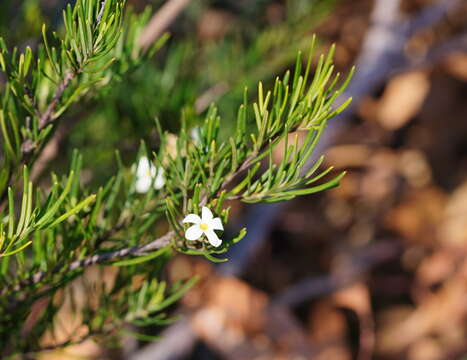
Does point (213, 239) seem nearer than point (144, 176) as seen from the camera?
Yes

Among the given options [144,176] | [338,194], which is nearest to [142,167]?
[144,176]

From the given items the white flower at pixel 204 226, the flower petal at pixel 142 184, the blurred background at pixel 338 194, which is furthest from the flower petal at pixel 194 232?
the blurred background at pixel 338 194

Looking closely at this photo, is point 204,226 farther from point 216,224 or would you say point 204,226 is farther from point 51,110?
point 51,110

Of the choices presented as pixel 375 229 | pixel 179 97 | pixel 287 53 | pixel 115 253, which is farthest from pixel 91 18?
pixel 375 229

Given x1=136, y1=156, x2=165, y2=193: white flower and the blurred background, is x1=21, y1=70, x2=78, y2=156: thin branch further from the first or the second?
the blurred background

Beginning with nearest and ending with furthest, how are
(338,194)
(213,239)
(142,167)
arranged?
(213,239), (142,167), (338,194)

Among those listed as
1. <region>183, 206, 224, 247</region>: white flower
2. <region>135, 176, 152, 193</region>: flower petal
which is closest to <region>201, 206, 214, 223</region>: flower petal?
<region>183, 206, 224, 247</region>: white flower

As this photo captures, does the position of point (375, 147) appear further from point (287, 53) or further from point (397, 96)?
point (287, 53)
